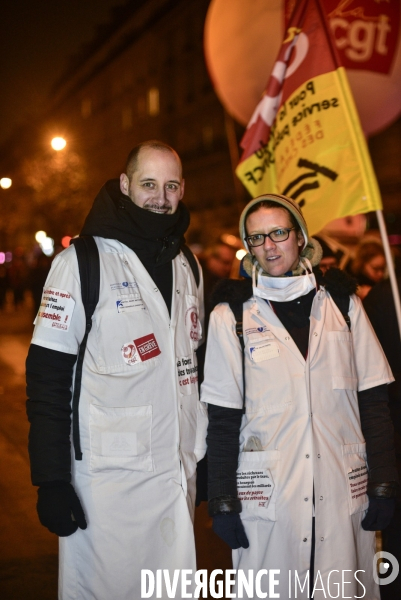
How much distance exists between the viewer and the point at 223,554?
4.58 meters

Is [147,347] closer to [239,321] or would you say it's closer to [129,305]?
[129,305]

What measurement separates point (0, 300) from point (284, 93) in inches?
950

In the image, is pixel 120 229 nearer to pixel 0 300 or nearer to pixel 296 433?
pixel 296 433

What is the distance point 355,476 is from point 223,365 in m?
0.80

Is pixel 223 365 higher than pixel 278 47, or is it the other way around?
pixel 278 47

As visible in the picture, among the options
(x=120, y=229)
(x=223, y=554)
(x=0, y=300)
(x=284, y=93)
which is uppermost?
(x=0, y=300)

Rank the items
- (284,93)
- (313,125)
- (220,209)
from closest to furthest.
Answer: (313,125) → (284,93) → (220,209)

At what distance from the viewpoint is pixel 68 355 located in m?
2.83

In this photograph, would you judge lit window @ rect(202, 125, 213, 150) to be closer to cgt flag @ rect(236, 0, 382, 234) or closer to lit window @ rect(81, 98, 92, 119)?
lit window @ rect(81, 98, 92, 119)

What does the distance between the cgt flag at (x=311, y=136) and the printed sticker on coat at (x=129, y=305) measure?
1558mm

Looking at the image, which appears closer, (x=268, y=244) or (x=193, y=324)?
(x=268, y=244)

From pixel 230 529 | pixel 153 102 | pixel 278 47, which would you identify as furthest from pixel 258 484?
pixel 153 102

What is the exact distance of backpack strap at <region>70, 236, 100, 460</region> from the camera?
9.35 feet

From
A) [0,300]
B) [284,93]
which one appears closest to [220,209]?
[0,300]
